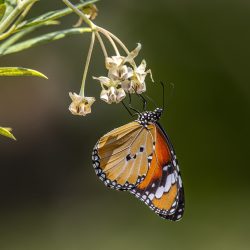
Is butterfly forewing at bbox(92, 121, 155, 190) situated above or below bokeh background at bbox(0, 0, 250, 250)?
below

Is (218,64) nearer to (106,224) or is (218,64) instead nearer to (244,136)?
(244,136)

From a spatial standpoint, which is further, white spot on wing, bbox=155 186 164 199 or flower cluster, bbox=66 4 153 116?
white spot on wing, bbox=155 186 164 199

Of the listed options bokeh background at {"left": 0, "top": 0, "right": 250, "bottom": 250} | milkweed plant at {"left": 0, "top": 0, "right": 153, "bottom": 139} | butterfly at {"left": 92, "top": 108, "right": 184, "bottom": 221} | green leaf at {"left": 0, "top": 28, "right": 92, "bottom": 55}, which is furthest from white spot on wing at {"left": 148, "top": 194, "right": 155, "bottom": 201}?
bokeh background at {"left": 0, "top": 0, "right": 250, "bottom": 250}

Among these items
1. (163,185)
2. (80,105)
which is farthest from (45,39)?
(163,185)

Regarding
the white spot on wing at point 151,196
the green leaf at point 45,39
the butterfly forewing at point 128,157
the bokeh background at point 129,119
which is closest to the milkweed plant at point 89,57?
the green leaf at point 45,39

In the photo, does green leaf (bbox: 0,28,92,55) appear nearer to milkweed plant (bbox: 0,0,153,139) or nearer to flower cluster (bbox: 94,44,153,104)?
milkweed plant (bbox: 0,0,153,139)

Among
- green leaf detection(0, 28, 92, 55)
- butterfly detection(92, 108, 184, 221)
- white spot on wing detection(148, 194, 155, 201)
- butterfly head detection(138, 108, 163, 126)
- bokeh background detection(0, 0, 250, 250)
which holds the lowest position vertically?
white spot on wing detection(148, 194, 155, 201)

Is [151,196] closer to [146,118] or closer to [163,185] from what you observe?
[163,185]
